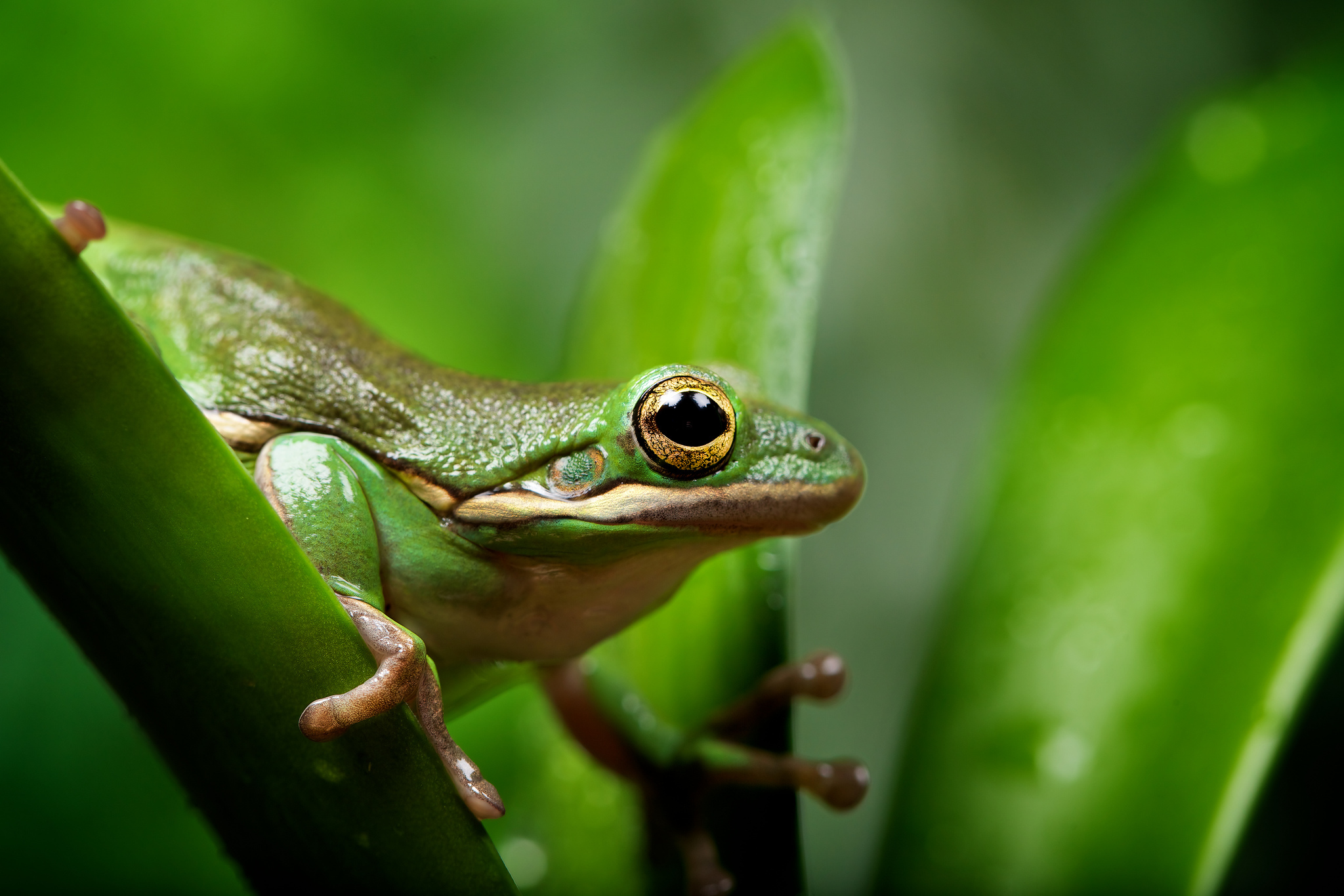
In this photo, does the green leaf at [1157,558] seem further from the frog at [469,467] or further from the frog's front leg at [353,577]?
the frog's front leg at [353,577]

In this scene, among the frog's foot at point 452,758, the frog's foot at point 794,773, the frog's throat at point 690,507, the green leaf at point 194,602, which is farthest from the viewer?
the frog's foot at point 794,773

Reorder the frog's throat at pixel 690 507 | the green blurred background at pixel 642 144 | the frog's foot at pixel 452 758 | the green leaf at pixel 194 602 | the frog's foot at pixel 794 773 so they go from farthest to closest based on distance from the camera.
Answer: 1. the green blurred background at pixel 642 144
2. the frog's foot at pixel 794 773
3. the frog's throat at pixel 690 507
4. the frog's foot at pixel 452 758
5. the green leaf at pixel 194 602

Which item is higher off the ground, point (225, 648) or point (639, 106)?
point (639, 106)

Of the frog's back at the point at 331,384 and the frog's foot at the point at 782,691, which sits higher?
the frog's back at the point at 331,384

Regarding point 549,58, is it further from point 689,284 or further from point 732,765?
point 732,765

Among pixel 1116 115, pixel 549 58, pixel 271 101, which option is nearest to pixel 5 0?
pixel 271 101

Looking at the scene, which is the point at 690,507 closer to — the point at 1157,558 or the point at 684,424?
the point at 684,424

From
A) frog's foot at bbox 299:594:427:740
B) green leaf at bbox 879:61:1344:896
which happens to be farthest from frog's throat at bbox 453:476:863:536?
green leaf at bbox 879:61:1344:896

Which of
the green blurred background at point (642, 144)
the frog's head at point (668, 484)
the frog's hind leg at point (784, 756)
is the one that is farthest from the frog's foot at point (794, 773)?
the green blurred background at point (642, 144)
